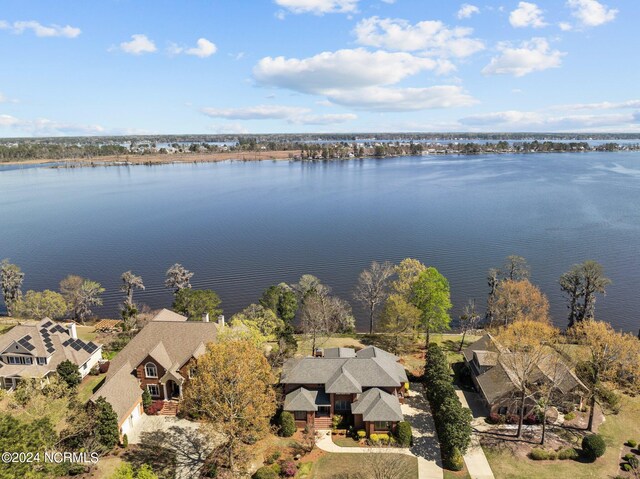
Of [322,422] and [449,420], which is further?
[322,422]

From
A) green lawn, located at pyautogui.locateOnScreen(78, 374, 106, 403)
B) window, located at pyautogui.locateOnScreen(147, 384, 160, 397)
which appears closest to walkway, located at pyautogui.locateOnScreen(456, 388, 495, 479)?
window, located at pyautogui.locateOnScreen(147, 384, 160, 397)

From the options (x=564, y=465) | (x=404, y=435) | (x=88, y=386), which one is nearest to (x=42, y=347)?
(x=88, y=386)

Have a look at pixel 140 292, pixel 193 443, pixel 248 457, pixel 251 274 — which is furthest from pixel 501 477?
pixel 140 292

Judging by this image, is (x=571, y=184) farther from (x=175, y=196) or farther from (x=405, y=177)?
(x=175, y=196)

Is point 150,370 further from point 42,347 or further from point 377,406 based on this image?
point 377,406

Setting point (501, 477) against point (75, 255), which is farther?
point (75, 255)

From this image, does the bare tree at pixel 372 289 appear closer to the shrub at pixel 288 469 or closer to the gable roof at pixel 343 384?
the gable roof at pixel 343 384

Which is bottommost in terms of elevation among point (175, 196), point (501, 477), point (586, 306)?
point (501, 477)

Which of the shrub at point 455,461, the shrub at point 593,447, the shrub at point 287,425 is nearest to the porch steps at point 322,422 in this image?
the shrub at point 287,425
